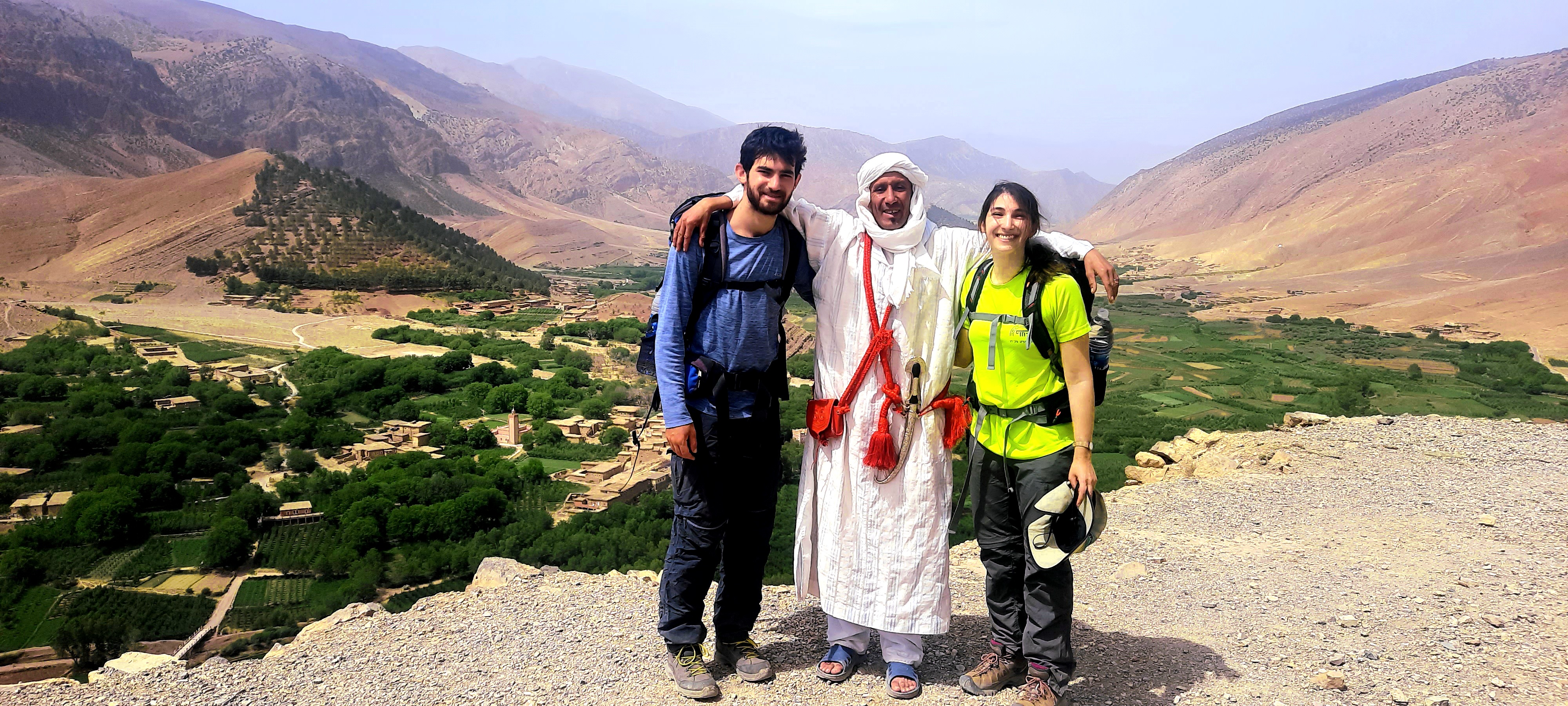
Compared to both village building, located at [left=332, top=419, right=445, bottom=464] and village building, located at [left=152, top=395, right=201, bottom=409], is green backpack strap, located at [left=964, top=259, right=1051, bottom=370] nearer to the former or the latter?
village building, located at [left=332, top=419, right=445, bottom=464]

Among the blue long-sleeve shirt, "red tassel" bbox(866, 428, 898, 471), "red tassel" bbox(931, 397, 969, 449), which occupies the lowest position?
"red tassel" bbox(866, 428, 898, 471)

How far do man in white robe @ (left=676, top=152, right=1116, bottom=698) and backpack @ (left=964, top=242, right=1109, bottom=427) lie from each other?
15 cm

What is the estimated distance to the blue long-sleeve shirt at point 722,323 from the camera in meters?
2.98

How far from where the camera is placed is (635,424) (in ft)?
80.7

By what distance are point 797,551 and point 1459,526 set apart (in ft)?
16.8

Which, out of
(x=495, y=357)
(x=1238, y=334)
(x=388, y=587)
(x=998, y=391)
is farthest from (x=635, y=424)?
(x=1238, y=334)

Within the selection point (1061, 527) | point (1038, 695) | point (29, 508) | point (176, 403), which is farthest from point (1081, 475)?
point (176, 403)

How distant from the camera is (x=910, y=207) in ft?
10.3

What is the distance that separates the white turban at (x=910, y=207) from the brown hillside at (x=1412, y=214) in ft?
133

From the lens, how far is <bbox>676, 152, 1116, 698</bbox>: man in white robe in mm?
3061

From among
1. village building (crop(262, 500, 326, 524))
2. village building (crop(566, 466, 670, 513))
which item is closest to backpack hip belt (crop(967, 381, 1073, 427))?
village building (crop(566, 466, 670, 513))

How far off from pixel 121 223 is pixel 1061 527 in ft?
214

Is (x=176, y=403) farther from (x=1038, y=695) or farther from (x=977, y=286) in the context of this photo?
(x=1038, y=695)

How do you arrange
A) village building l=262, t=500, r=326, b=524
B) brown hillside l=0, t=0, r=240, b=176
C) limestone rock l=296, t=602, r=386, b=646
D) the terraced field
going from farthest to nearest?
brown hillside l=0, t=0, r=240, b=176 → village building l=262, t=500, r=326, b=524 → the terraced field → limestone rock l=296, t=602, r=386, b=646
